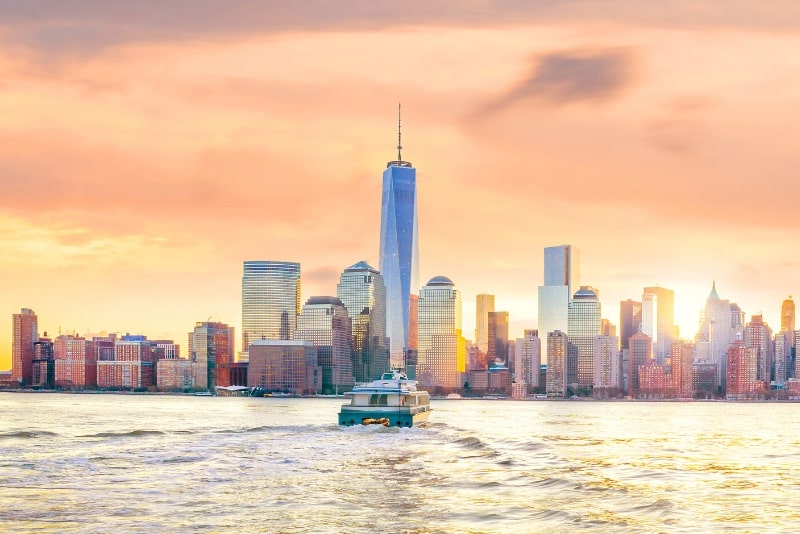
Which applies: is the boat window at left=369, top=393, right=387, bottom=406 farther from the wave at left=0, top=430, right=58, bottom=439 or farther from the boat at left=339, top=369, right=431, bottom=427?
the wave at left=0, top=430, right=58, bottom=439

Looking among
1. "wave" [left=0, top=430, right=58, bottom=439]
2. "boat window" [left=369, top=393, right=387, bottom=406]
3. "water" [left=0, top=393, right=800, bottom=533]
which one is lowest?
"wave" [left=0, top=430, right=58, bottom=439]

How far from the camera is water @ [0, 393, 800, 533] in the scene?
54812mm

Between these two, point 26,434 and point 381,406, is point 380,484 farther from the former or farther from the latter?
point 26,434

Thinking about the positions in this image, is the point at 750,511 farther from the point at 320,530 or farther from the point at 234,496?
the point at 234,496

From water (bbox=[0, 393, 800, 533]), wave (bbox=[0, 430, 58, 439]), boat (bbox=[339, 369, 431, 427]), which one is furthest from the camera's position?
boat (bbox=[339, 369, 431, 427])

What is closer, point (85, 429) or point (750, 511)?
point (750, 511)

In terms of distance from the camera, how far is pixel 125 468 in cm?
7750

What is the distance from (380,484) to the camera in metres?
70.0

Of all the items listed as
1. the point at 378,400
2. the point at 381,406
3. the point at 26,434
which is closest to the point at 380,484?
the point at 381,406

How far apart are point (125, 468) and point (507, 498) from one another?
29568 mm

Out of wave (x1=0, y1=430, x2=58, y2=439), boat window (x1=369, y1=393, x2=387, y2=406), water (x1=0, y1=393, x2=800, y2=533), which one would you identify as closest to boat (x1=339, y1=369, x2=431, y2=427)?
boat window (x1=369, y1=393, x2=387, y2=406)

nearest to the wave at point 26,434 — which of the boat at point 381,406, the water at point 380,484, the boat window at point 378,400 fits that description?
the water at point 380,484

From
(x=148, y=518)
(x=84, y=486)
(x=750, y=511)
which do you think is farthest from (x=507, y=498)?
(x=84, y=486)

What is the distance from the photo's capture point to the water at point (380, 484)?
5481 centimetres
